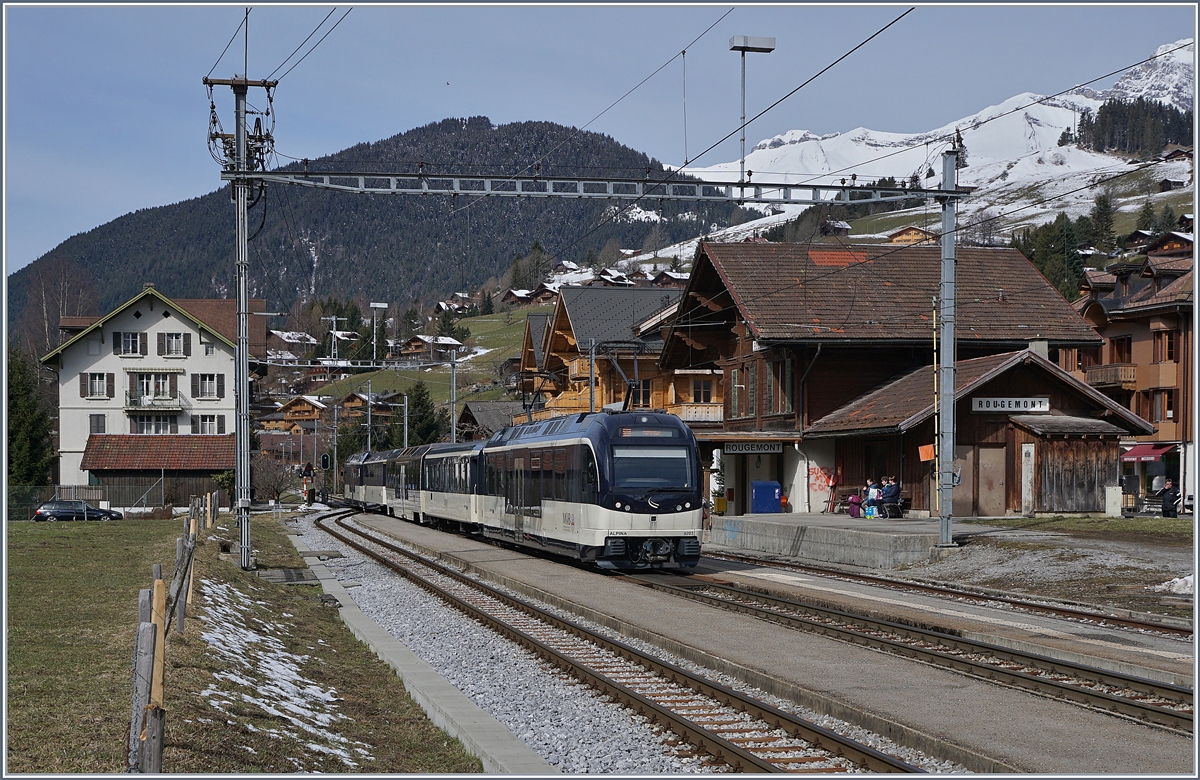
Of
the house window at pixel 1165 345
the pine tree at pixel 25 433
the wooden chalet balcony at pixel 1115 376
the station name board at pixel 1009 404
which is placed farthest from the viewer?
the pine tree at pixel 25 433

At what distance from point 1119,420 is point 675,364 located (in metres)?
20.9

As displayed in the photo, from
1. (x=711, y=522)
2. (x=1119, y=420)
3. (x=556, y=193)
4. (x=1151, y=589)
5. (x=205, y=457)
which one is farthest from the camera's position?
(x=205, y=457)

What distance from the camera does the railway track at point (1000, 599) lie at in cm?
1597

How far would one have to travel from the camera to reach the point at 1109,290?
6297 centimetres

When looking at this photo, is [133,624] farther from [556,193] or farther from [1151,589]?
[1151,589]

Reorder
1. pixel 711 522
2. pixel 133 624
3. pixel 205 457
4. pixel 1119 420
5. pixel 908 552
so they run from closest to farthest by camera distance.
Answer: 1. pixel 133 624
2. pixel 908 552
3. pixel 1119 420
4. pixel 711 522
5. pixel 205 457

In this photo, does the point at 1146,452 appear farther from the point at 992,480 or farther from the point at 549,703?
the point at 549,703

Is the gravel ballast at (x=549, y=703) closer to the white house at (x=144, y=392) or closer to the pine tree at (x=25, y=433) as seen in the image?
the pine tree at (x=25, y=433)

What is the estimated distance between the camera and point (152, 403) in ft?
228

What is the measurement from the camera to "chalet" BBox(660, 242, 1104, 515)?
40000mm

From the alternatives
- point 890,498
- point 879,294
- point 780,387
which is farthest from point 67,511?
point 890,498

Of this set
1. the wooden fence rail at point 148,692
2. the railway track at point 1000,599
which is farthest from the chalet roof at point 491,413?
the wooden fence rail at point 148,692

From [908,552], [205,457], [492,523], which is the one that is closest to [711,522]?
[492,523]

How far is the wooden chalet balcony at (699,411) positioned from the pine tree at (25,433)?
32290 mm
